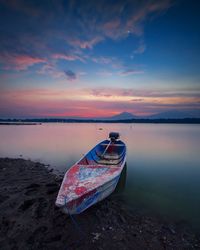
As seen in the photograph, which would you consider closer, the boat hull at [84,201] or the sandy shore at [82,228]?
the sandy shore at [82,228]

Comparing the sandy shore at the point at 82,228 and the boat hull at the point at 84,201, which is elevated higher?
the boat hull at the point at 84,201

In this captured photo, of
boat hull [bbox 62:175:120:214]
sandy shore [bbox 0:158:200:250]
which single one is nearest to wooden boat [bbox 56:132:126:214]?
boat hull [bbox 62:175:120:214]

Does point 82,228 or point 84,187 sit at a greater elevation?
point 84,187

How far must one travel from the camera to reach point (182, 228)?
538cm

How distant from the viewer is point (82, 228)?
4824 mm

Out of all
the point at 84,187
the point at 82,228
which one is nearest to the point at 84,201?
the point at 84,187

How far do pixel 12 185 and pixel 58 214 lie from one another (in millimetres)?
3580

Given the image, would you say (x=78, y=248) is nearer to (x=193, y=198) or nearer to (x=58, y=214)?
(x=58, y=214)

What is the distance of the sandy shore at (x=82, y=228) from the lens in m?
4.25

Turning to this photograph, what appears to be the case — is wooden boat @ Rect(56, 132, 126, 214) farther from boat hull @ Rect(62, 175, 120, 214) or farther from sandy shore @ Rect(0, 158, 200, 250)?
sandy shore @ Rect(0, 158, 200, 250)

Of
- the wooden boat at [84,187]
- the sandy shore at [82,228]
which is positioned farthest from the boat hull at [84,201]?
the sandy shore at [82,228]

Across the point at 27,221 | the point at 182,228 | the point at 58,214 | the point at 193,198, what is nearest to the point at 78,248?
the point at 58,214

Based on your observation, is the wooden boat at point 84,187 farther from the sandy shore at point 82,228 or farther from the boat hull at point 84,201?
the sandy shore at point 82,228

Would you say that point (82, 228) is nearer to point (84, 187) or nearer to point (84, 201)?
point (84, 201)
